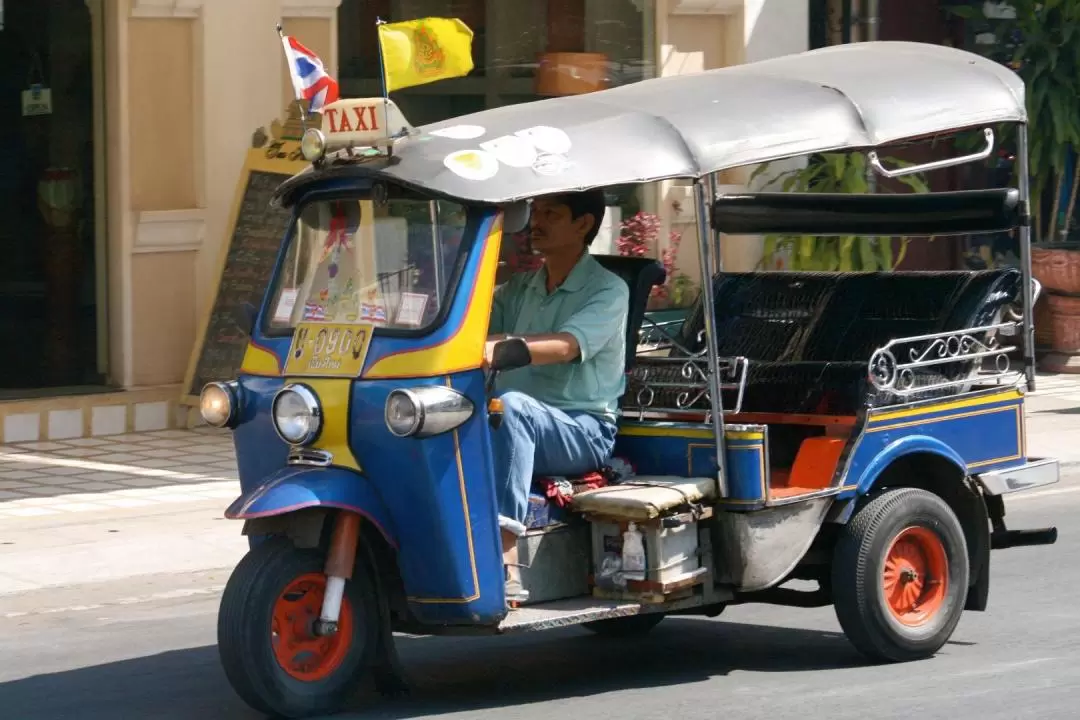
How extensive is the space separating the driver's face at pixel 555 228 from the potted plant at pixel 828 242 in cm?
709

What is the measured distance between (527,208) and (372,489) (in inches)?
39.8

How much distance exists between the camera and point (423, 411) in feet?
20.2

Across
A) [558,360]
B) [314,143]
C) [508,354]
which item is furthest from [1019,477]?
[314,143]

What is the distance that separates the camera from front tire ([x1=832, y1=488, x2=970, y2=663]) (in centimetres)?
714

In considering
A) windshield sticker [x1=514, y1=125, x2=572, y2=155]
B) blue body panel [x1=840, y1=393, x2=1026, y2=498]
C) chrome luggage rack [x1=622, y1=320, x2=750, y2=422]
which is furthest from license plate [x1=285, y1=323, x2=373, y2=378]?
blue body panel [x1=840, y1=393, x2=1026, y2=498]

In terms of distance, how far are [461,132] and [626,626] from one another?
7.40 ft

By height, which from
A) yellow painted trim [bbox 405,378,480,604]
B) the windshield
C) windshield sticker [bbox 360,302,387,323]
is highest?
the windshield

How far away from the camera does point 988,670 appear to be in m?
7.16

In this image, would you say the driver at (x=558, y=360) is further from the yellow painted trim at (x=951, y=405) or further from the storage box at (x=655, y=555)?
the yellow painted trim at (x=951, y=405)

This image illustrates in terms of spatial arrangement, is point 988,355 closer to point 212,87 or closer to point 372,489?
point 372,489

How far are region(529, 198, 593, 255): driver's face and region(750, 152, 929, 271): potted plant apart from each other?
23.3 ft

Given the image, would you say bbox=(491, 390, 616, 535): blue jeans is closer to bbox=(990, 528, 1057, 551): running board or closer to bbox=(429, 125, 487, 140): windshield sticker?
bbox=(429, 125, 487, 140): windshield sticker

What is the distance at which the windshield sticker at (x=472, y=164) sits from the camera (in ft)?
20.8

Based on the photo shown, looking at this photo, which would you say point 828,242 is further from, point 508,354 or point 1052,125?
point 508,354
